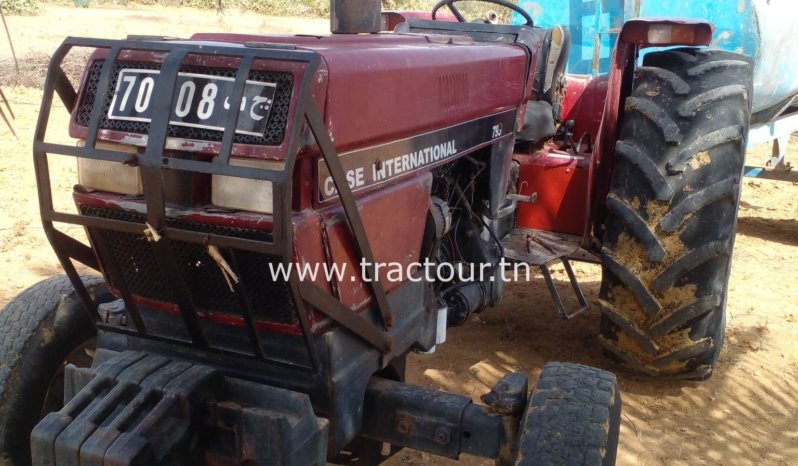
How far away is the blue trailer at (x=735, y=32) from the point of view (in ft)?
18.4

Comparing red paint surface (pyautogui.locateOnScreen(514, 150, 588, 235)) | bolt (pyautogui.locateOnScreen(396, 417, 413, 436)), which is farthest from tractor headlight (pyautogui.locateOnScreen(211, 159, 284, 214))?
red paint surface (pyautogui.locateOnScreen(514, 150, 588, 235))

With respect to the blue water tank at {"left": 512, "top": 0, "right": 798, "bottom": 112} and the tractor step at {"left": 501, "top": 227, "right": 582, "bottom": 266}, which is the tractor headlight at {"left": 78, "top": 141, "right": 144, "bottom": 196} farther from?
the blue water tank at {"left": 512, "top": 0, "right": 798, "bottom": 112}

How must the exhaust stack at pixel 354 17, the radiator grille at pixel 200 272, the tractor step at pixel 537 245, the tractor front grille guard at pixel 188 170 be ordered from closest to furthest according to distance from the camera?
the tractor front grille guard at pixel 188 170, the radiator grille at pixel 200 272, the exhaust stack at pixel 354 17, the tractor step at pixel 537 245

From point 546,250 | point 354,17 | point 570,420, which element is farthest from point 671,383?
point 354,17

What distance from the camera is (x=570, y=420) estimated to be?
2279 millimetres

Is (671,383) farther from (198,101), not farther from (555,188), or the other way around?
(198,101)

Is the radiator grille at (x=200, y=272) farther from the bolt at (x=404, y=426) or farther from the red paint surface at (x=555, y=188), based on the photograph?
the red paint surface at (x=555, y=188)

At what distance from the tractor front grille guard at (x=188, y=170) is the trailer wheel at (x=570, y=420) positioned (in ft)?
1.84

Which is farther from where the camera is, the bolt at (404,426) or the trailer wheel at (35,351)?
the trailer wheel at (35,351)

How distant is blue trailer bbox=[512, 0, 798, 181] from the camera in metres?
5.60

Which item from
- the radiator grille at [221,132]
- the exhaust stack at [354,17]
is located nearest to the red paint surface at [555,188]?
the exhaust stack at [354,17]

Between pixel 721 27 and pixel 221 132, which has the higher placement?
pixel 721 27

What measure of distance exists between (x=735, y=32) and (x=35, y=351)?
4935 mm

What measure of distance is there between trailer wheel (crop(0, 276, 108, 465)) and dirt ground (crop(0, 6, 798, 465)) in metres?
1.44
